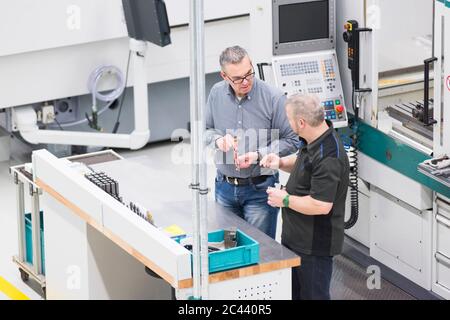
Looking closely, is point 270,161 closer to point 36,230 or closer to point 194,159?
point 194,159

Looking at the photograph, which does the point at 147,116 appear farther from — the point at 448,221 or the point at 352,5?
the point at 448,221

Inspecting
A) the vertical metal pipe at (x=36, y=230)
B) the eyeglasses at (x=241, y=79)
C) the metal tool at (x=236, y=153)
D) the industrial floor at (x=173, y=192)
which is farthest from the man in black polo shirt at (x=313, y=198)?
the vertical metal pipe at (x=36, y=230)

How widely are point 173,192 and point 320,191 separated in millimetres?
1058

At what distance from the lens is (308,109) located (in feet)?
14.6

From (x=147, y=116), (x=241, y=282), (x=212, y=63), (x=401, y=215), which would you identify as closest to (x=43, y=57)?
(x=147, y=116)

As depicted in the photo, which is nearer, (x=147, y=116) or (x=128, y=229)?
(x=128, y=229)

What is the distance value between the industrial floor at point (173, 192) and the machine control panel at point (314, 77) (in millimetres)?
627

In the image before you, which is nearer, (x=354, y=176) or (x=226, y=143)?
(x=226, y=143)

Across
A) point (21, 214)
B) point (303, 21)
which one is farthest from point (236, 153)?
point (21, 214)

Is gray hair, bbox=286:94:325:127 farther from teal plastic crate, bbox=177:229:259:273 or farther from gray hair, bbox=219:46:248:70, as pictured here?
teal plastic crate, bbox=177:229:259:273

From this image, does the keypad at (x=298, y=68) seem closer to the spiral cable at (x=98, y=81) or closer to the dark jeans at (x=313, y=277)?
the dark jeans at (x=313, y=277)

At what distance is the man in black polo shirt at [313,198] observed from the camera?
4438 mm

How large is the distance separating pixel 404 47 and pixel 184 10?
1809mm
